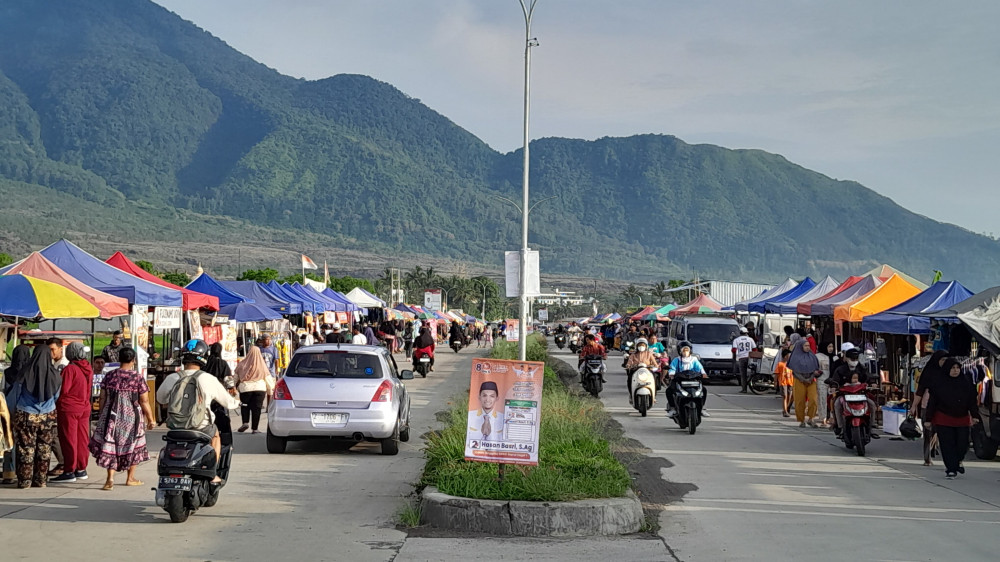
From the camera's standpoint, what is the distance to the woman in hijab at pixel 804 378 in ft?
66.6

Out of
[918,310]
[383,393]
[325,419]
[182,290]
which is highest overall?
[182,290]

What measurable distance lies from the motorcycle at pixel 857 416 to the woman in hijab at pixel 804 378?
155 inches

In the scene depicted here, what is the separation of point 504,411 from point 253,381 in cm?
882

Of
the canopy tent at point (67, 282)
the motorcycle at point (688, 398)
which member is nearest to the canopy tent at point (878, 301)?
the motorcycle at point (688, 398)

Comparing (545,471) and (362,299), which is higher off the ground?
(362,299)

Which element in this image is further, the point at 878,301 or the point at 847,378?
the point at 878,301

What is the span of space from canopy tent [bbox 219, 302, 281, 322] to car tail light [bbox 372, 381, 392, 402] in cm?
1181

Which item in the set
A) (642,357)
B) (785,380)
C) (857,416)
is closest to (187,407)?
(857,416)

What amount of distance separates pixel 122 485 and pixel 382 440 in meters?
3.99

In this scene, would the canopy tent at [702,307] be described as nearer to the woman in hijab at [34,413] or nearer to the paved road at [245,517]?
the paved road at [245,517]

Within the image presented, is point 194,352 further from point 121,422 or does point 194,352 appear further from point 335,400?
point 335,400

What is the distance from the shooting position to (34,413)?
1211 centimetres

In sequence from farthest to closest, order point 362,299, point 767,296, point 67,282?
point 362,299 → point 767,296 → point 67,282

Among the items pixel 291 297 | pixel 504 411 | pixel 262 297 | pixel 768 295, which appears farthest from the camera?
pixel 768 295
